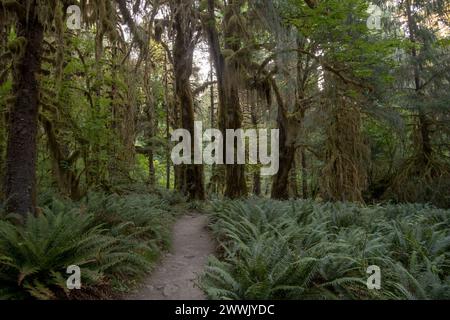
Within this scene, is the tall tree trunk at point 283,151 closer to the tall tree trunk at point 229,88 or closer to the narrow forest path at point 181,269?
the tall tree trunk at point 229,88

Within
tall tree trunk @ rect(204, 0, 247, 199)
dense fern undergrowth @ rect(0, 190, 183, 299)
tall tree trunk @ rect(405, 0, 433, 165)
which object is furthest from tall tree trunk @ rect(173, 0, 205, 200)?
tall tree trunk @ rect(405, 0, 433, 165)

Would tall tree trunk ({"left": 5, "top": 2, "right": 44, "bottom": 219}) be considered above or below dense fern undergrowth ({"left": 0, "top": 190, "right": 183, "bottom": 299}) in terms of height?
above

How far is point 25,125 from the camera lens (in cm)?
460

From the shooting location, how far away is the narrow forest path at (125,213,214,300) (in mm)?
3873

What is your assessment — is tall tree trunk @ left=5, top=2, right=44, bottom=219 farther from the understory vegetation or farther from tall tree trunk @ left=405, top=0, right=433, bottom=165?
tall tree trunk @ left=405, top=0, right=433, bottom=165

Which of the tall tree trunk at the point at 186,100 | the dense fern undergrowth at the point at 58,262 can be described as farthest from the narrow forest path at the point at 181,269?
the tall tree trunk at the point at 186,100

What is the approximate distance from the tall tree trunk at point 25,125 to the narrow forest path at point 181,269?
2.10 metres

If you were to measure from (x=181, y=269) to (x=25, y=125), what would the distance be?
10.0ft

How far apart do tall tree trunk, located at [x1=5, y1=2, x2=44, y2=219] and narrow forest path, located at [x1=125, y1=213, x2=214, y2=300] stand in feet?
6.90

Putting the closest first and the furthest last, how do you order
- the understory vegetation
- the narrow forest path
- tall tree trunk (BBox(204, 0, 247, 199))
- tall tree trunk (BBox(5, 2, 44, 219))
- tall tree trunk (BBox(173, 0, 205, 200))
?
the understory vegetation, the narrow forest path, tall tree trunk (BBox(5, 2, 44, 219)), tall tree trunk (BBox(204, 0, 247, 199)), tall tree trunk (BBox(173, 0, 205, 200))

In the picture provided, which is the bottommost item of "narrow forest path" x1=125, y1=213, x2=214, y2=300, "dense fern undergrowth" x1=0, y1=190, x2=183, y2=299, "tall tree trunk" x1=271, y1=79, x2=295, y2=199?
"narrow forest path" x1=125, y1=213, x2=214, y2=300

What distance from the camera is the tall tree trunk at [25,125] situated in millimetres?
4559

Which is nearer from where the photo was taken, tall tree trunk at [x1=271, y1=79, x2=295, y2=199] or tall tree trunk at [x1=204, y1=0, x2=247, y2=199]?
tall tree trunk at [x1=204, y1=0, x2=247, y2=199]
